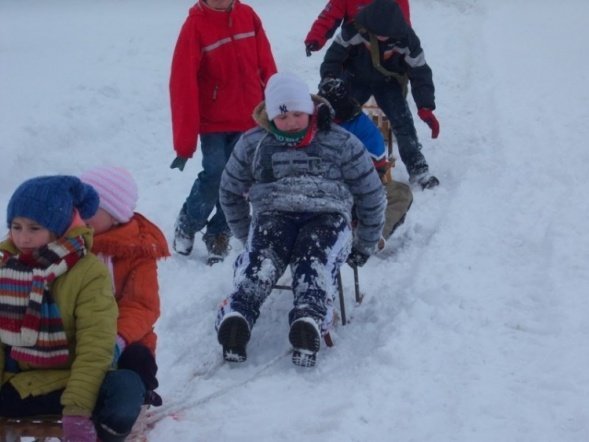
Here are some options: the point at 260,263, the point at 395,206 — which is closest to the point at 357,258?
the point at 260,263

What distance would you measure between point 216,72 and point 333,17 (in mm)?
1946

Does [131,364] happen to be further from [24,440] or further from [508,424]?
[508,424]

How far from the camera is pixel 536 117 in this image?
855cm

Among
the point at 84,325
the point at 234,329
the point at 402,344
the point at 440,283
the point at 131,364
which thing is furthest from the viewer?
the point at 440,283

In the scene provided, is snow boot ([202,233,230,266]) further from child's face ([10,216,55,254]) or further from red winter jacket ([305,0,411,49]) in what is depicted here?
child's face ([10,216,55,254])

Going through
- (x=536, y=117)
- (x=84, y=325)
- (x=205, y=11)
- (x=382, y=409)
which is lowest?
(x=536, y=117)

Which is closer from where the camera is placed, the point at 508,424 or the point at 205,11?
the point at 508,424

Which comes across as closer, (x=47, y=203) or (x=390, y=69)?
(x=47, y=203)

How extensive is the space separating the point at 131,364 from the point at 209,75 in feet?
8.78

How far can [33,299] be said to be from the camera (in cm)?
277

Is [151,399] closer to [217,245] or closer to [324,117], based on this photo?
[324,117]

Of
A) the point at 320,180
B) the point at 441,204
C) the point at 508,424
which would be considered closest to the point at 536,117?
the point at 441,204

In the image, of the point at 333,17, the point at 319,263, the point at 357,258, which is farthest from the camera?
the point at 333,17

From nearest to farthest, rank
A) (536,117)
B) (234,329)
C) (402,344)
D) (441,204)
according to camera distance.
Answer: (234,329)
(402,344)
(441,204)
(536,117)
